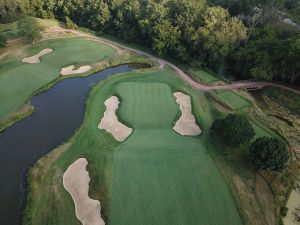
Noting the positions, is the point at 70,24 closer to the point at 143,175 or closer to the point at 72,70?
the point at 72,70

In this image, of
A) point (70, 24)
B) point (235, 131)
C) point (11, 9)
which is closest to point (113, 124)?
point (235, 131)

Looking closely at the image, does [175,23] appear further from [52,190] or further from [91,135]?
[52,190]

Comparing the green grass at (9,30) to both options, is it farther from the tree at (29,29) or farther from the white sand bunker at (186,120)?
the white sand bunker at (186,120)

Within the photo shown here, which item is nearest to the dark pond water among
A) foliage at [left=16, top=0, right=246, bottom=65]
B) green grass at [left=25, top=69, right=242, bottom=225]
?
green grass at [left=25, top=69, right=242, bottom=225]

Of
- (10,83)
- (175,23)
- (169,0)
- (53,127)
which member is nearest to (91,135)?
(53,127)

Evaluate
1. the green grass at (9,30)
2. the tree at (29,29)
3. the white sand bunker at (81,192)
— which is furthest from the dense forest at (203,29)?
the white sand bunker at (81,192)

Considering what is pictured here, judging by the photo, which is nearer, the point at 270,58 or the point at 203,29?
the point at 270,58
